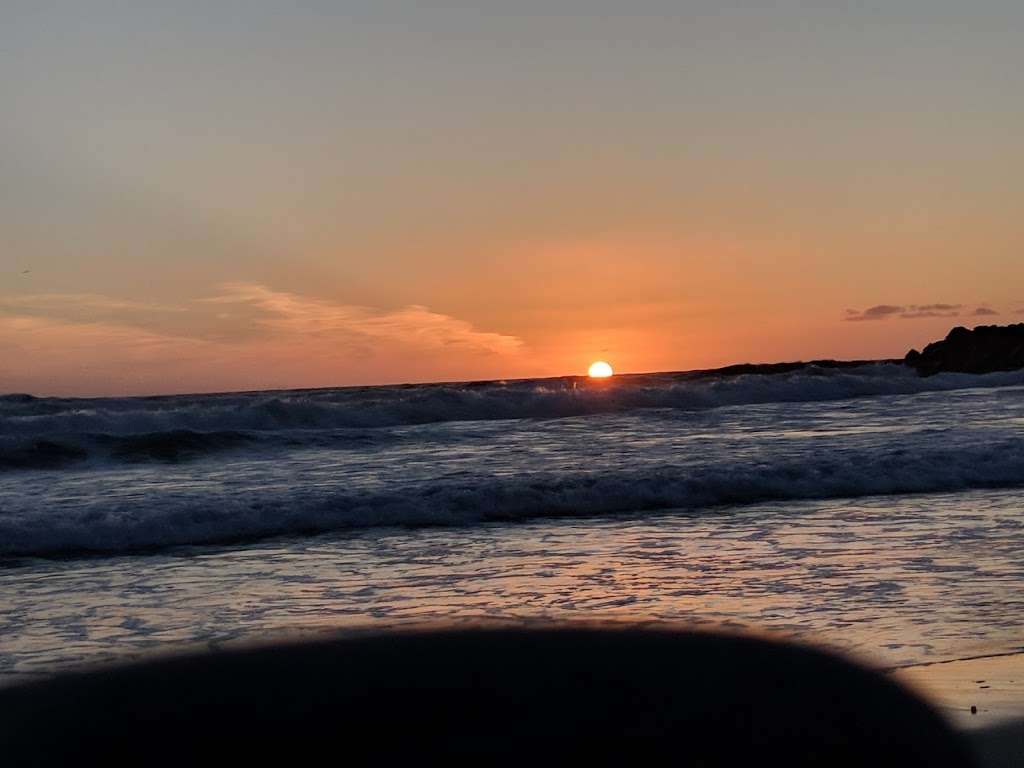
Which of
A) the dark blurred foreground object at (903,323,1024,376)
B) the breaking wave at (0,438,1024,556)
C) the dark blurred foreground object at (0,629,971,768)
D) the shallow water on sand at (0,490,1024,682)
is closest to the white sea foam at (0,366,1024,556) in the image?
the breaking wave at (0,438,1024,556)

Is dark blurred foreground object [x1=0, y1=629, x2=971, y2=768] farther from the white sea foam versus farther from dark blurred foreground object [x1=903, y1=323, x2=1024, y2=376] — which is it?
dark blurred foreground object [x1=903, y1=323, x2=1024, y2=376]

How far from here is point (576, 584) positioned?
6.20 meters

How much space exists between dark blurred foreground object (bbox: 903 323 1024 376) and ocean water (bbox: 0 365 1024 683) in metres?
19.7

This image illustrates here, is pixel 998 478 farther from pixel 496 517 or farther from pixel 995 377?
pixel 995 377

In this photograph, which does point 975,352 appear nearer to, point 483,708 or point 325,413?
point 325,413

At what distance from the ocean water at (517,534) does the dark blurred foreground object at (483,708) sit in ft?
2.29

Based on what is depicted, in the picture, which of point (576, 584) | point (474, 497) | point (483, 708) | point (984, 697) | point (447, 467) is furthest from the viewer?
point (447, 467)

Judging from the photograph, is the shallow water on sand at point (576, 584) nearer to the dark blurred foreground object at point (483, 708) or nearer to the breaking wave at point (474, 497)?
the breaking wave at point (474, 497)

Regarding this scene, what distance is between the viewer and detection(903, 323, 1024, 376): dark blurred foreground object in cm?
3588

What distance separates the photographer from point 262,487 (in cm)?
1106

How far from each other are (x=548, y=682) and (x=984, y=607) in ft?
12.9

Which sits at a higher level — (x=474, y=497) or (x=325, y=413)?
(x=325, y=413)

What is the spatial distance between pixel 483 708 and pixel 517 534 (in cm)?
649

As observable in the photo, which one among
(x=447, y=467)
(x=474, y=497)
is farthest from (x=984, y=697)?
(x=447, y=467)
